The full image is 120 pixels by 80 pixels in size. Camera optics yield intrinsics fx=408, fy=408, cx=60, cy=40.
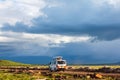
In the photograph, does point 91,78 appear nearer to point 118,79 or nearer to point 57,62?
point 118,79

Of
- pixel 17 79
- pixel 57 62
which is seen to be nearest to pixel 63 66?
pixel 57 62

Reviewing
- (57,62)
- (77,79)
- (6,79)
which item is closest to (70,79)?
(77,79)

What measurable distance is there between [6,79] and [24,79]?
2.59 meters

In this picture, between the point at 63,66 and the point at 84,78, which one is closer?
the point at 84,78

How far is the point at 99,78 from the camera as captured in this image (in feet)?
190

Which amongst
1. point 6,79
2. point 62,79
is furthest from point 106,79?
point 6,79

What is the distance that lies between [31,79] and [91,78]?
28.0 feet

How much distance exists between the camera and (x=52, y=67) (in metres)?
90.5

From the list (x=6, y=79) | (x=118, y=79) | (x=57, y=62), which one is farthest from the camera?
(x=57, y=62)

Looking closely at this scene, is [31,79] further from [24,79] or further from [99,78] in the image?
[99,78]

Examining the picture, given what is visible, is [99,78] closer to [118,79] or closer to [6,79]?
[118,79]

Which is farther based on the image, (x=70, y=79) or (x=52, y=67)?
(x=52, y=67)

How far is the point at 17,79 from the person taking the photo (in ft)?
194

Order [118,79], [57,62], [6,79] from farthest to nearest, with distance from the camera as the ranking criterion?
1. [57,62]
2. [6,79]
3. [118,79]
